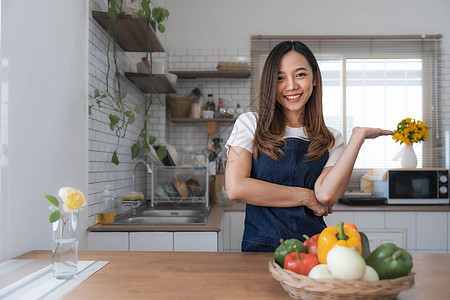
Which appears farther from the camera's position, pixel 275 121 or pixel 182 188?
pixel 182 188

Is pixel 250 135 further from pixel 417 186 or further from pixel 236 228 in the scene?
pixel 417 186

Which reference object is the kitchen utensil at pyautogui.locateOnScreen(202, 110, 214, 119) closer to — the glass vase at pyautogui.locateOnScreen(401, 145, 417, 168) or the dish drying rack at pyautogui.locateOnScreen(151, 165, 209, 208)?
the dish drying rack at pyautogui.locateOnScreen(151, 165, 209, 208)

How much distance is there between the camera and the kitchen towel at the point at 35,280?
99 cm

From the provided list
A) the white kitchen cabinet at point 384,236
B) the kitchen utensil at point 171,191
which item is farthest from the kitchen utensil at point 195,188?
the white kitchen cabinet at point 384,236

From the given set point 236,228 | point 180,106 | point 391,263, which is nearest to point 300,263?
point 391,263

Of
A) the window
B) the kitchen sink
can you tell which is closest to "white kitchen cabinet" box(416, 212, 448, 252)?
the window

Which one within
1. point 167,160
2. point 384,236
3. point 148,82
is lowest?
point 384,236

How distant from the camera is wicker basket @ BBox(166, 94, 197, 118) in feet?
11.9

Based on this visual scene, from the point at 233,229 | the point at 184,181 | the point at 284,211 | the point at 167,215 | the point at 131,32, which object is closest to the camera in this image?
the point at 284,211

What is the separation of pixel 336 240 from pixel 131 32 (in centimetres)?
205

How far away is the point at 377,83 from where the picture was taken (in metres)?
3.86

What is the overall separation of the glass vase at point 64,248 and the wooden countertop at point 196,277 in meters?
0.07

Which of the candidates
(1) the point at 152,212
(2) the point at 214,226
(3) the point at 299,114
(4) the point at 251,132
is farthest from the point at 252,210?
(1) the point at 152,212

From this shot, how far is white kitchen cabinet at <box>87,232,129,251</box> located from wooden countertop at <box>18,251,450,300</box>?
71 cm
